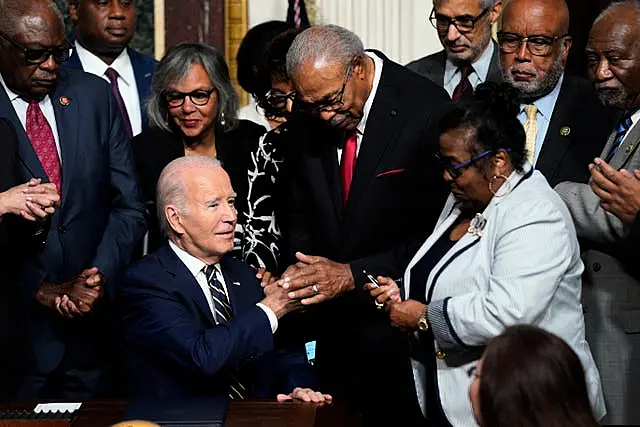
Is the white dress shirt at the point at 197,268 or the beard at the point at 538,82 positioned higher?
the beard at the point at 538,82

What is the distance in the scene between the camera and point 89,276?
5141mm

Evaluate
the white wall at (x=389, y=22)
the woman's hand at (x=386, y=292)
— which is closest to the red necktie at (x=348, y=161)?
the woman's hand at (x=386, y=292)

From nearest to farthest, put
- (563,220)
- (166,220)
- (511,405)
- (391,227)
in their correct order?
(511,405), (563,220), (166,220), (391,227)

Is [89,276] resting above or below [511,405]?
below

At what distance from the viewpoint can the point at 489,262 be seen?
437 centimetres

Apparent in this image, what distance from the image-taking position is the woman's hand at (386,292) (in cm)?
464

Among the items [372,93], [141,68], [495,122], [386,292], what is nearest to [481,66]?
[372,93]

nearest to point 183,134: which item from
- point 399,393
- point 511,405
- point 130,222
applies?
point 130,222

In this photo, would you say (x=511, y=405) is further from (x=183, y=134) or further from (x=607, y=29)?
(x=183, y=134)

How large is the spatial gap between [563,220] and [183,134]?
1857 mm

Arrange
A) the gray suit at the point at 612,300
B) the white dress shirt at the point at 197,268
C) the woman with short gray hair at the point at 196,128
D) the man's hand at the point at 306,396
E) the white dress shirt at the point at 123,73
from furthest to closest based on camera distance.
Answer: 1. the white dress shirt at the point at 123,73
2. the woman with short gray hair at the point at 196,128
3. the gray suit at the point at 612,300
4. the white dress shirt at the point at 197,268
5. the man's hand at the point at 306,396

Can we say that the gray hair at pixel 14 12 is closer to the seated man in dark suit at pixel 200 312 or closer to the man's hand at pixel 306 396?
the seated man in dark suit at pixel 200 312

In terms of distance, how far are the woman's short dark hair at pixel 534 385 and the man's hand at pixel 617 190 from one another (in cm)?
155

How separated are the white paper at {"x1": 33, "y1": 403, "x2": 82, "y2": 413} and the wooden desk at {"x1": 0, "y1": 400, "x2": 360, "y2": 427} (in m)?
0.03
